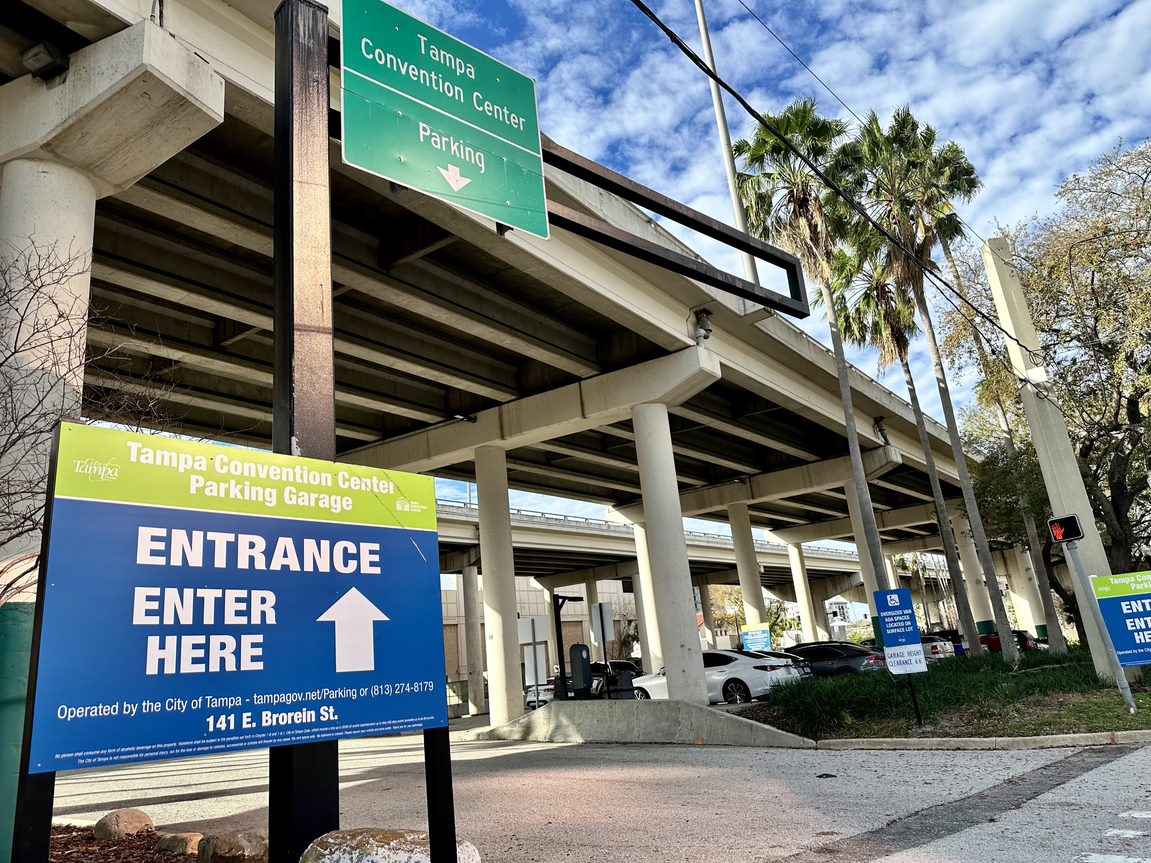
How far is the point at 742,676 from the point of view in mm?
22500

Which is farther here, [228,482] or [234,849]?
[234,849]

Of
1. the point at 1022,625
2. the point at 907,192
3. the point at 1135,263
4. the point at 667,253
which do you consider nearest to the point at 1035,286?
the point at 1135,263

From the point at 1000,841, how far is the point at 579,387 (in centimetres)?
1526

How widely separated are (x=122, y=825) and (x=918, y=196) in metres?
24.7

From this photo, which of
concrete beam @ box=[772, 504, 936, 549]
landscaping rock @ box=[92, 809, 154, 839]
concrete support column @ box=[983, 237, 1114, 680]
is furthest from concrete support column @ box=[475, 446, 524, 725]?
concrete beam @ box=[772, 504, 936, 549]

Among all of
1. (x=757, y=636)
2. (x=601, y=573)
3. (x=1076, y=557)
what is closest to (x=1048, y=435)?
(x=1076, y=557)

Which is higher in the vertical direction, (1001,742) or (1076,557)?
(1076,557)

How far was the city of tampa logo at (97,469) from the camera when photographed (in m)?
3.15

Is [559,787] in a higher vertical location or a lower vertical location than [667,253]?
lower

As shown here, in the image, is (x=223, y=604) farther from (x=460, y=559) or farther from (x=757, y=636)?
(x=460, y=559)

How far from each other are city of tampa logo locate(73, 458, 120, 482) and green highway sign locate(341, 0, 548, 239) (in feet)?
9.57

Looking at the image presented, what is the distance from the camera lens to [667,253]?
781cm

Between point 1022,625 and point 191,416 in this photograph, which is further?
point 1022,625

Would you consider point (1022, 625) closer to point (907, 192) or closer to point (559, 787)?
point (907, 192)
